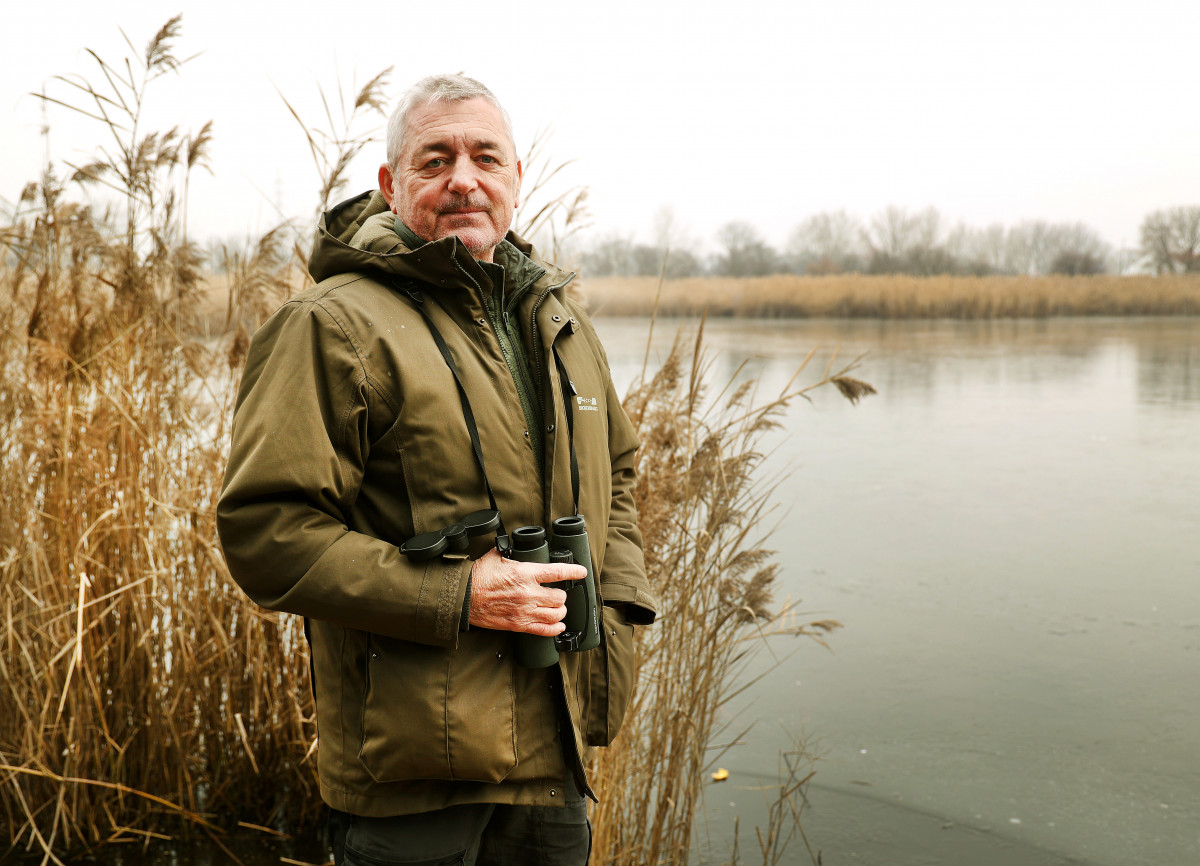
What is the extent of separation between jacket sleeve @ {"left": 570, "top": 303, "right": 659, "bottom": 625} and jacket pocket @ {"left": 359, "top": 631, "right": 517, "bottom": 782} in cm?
37

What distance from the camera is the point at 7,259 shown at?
294cm

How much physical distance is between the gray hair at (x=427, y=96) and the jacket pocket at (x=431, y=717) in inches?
33.3

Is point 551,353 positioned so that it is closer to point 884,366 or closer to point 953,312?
point 884,366

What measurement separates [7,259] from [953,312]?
818 inches

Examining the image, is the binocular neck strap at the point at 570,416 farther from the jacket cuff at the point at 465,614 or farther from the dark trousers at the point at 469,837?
the dark trousers at the point at 469,837

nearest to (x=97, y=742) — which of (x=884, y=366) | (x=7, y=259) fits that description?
(x=7, y=259)

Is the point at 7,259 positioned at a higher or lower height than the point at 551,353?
higher

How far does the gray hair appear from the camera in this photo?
1.59m

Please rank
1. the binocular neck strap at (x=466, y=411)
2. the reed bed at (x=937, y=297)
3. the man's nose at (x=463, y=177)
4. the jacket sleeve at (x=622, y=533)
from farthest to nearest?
1. the reed bed at (x=937, y=297)
2. the jacket sleeve at (x=622, y=533)
3. the man's nose at (x=463, y=177)
4. the binocular neck strap at (x=466, y=411)

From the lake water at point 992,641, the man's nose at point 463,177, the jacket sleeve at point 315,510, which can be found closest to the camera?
the jacket sleeve at point 315,510

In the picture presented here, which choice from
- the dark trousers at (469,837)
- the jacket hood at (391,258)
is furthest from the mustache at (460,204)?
the dark trousers at (469,837)

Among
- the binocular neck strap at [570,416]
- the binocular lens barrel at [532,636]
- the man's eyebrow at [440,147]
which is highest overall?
the man's eyebrow at [440,147]

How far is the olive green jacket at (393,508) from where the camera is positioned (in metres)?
1.32

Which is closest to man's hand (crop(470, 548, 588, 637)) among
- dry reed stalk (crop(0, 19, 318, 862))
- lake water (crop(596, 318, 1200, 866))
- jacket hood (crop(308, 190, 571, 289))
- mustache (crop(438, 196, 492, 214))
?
jacket hood (crop(308, 190, 571, 289))
